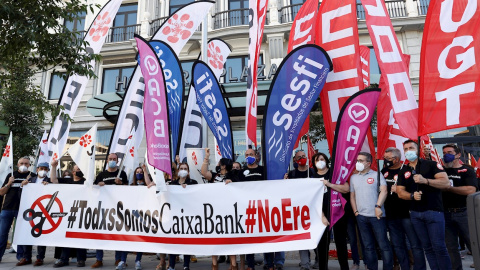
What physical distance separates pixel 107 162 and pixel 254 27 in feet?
13.4

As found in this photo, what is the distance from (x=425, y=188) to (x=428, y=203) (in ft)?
0.64

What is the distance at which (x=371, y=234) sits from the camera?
4.93 metres

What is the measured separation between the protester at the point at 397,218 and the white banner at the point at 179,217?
100 centimetres

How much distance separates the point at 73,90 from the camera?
8219mm

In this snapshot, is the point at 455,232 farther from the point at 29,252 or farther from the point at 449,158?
the point at 29,252

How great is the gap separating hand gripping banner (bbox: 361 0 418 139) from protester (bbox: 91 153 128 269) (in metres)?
5.04

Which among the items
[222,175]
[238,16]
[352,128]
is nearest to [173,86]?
[222,175]

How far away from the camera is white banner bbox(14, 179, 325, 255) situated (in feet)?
16.8

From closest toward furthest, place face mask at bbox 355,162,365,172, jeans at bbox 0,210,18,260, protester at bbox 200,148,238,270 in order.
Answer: face mask at bbox 355,162,365,172 < protester at bbox 200,148,238,270 < jeans at bbox 0,210,18,260

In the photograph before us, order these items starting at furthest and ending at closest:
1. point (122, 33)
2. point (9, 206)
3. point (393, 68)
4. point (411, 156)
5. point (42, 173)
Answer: point (122, 33) < point (42, 173) < point (9, 206) < point (393, 68) < point (411, 156)

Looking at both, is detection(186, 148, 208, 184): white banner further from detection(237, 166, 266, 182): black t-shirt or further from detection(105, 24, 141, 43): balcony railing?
detection(105, 24, 141, 43): balcony railing

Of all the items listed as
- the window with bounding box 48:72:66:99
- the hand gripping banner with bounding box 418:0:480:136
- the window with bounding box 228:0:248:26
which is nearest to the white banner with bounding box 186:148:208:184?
the hand gripping banner with bounding box 418:0:480:136

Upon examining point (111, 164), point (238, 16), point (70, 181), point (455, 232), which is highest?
point (238, 16)

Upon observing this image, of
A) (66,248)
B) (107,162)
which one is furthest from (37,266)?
(107,162)
